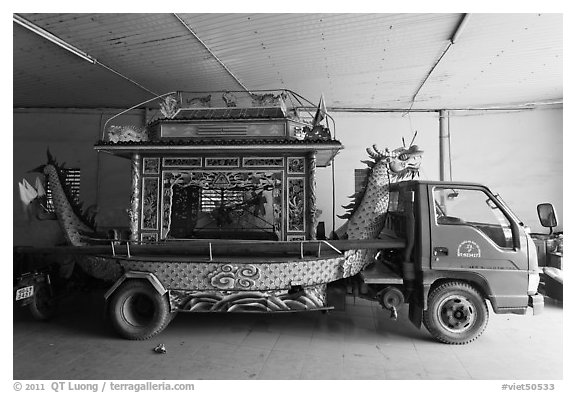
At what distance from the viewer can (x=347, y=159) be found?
8570 millimetres

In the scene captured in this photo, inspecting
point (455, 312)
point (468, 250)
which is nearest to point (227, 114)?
point (468, 250)

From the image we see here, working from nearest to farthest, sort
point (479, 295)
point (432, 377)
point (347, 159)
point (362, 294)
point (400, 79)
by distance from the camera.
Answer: point (432, 377) < point (479, 295) < point (362, 294) < point (400, 79) < point (347, 159)

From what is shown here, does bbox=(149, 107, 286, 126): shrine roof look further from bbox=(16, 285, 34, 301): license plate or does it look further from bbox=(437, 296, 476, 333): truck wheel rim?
bbox=(437, 296, 476, 333): truck wheel rim

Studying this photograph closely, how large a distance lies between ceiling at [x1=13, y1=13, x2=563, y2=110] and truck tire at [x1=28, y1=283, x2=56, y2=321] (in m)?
3.91

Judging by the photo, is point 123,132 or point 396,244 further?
point 123,132

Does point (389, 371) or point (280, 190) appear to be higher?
point (280, 190)

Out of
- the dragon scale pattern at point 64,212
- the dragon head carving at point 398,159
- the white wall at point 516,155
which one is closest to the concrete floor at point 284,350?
the dragon scale pattern at point 64,212

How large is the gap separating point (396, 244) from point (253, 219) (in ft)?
12.7

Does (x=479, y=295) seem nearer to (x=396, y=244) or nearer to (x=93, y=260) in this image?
(x=396, y=244)

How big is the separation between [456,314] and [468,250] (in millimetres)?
875

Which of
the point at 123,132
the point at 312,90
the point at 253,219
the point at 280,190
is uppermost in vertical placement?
the point at 312,90

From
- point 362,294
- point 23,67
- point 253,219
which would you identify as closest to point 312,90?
point 253,219

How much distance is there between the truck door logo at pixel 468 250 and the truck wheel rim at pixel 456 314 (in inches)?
23.0
